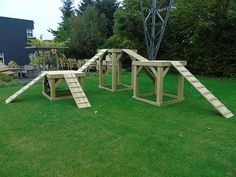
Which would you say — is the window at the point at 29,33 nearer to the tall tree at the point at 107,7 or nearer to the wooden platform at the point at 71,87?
the tall tree at the point at 107,7

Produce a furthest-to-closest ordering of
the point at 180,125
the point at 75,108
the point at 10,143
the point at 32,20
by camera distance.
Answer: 1. the point at 32,20
2. the point at 75,108
3. the point at 180,125
4. the point at 10,143

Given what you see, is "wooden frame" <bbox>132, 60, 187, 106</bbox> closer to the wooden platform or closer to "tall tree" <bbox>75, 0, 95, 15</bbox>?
the wooden platform

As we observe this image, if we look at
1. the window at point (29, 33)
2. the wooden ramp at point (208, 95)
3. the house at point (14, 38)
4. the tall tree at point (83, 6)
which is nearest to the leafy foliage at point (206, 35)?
the wooden ramp at point (208, 95)

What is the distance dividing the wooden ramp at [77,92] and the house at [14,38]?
44.6 ft

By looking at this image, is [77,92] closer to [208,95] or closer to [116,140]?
[116,140]

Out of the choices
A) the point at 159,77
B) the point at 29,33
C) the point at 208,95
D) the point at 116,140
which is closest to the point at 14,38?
the point at 29,33

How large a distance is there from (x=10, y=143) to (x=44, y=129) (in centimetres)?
→ 65

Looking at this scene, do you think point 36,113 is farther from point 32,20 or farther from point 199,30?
point 32,20

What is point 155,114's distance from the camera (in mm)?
4762

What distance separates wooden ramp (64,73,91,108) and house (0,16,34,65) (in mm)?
13584

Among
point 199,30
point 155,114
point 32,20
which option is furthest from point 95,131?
point 32,20

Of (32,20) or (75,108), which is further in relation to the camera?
(32,20)

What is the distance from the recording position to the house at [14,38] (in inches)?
680

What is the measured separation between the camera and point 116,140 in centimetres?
342
